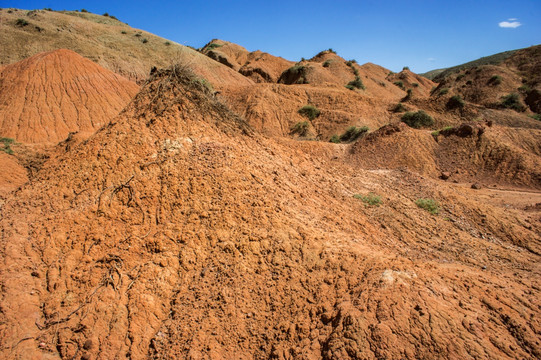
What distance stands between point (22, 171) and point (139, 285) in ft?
32.7

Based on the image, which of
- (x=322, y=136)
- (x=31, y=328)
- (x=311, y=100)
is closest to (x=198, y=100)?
(x=31, y=328)

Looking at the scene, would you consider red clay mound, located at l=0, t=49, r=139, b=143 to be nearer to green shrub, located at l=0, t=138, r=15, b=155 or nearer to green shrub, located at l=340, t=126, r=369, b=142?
green shrub, located at l=0, t=138, r=15, b=155

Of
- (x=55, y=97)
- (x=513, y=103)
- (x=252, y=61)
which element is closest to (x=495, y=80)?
(x=513, y=103)

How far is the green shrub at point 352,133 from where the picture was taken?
695 inches

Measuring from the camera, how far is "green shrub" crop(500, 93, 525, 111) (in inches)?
804

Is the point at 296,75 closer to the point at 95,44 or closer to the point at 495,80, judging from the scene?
the point at 495,80

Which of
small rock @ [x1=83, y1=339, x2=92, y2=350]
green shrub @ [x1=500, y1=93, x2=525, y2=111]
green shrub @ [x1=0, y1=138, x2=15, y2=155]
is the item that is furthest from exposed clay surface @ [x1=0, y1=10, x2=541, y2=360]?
green shrub @ [x1=500, y1=93, x2=525, y2=111]

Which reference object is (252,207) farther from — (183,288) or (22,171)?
(22,171)

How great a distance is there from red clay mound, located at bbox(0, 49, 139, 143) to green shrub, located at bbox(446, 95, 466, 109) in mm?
24780

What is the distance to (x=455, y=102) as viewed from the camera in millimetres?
19219

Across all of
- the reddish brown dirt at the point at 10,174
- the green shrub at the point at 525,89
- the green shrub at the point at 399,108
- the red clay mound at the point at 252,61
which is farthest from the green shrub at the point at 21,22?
the green shrub at the point at 525,89

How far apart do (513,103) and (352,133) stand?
14.2m

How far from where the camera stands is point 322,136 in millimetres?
19906

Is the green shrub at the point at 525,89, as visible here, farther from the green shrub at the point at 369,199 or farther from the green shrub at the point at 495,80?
the green shrub at the point at 369,199
